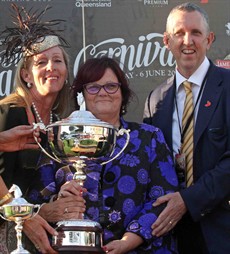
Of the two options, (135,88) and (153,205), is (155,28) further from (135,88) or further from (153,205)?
(153,205)

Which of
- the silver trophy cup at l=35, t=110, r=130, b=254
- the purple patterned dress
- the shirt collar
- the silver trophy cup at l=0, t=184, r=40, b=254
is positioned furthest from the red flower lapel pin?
the silver trophy cup at l=0, t=184, r=40, b=254

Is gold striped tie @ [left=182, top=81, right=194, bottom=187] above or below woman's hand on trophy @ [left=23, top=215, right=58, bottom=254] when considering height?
above

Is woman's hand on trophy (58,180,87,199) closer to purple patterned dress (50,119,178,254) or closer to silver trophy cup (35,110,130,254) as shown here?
silver trophy cup (35,110,130,254)

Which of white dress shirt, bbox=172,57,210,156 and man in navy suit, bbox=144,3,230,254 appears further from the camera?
white dress shirt, bbox=172,57,210,156

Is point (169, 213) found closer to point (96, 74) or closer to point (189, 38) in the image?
point (96, 74)

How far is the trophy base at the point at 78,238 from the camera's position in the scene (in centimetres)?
358

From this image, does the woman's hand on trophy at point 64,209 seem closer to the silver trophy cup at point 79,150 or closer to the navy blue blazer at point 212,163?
the silver trophy cup at point 79,150

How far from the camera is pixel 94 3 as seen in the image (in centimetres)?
550

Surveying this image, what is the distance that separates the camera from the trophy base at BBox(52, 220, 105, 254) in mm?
3575

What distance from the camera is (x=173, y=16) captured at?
14.5 ft

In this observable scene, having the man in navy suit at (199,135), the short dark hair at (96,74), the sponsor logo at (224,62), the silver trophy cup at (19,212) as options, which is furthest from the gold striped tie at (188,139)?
the sponsor logo at (224,62)

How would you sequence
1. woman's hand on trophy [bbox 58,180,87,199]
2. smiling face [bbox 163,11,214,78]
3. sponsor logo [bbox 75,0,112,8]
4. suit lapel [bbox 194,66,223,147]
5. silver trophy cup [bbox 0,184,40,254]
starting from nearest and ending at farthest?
silver trophy cup [bbox 0,184,40,254] → woman's hand on trophy [bbox 58,180,87,199] → suit lapel [bbox 194,66,223,147] → smiling face [bbox 163,11,214,78] → sponsor logo [bbox 75,0,112,8]

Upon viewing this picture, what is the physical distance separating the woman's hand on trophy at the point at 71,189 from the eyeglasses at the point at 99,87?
54 centimetres

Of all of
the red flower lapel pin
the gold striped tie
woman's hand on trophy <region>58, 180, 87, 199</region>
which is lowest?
woman's hand on trophy <region>58, 180, 87, 199</region>
